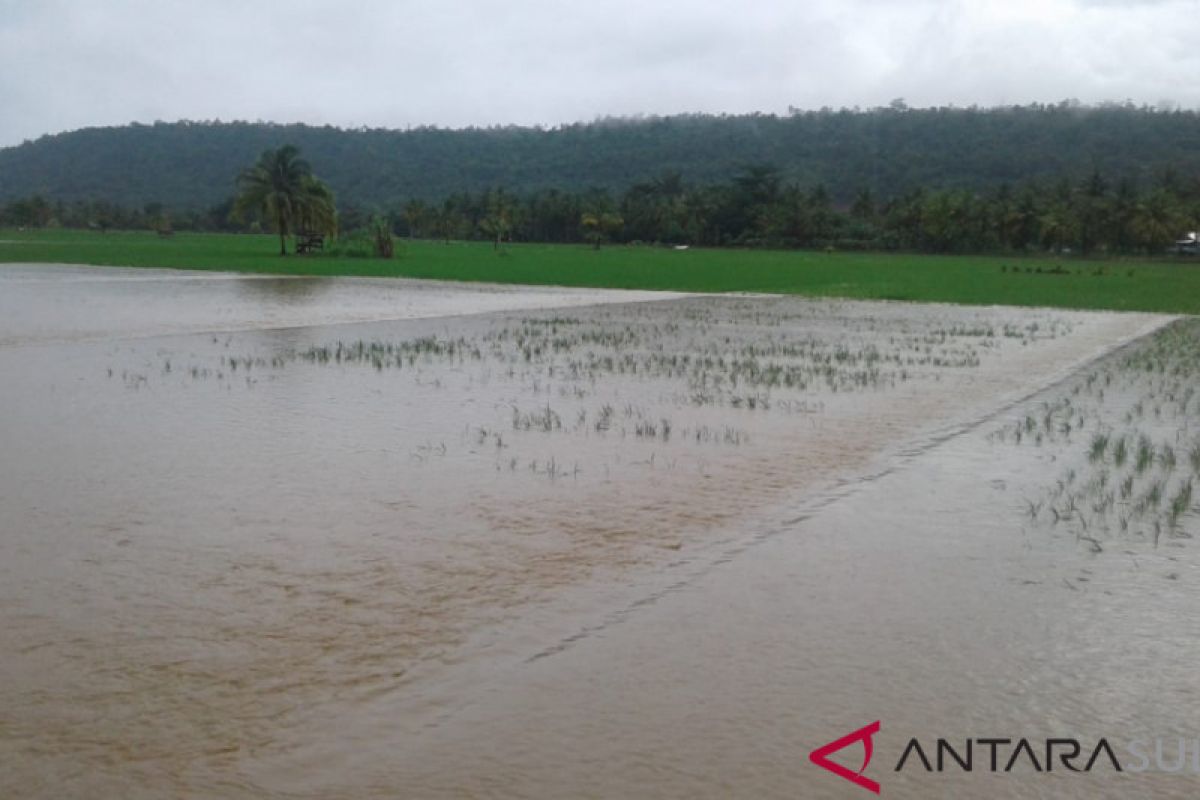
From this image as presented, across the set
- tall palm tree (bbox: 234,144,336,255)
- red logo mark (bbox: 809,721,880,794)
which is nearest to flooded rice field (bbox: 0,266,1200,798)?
red logo mark (bbox: 809,721,880,794)

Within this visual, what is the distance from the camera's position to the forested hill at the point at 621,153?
124875mm

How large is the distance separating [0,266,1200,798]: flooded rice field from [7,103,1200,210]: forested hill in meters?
112

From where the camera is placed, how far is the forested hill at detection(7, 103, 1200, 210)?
12488 centimetres

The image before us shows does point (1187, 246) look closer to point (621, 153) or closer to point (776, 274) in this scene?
point (776, 274)

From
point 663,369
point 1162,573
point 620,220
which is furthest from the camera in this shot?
point 620,220

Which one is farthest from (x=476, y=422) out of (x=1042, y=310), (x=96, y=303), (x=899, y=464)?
(x=1042, y=310)

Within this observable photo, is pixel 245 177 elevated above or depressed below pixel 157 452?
above

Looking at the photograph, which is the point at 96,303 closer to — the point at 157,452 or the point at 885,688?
the point at 157,452

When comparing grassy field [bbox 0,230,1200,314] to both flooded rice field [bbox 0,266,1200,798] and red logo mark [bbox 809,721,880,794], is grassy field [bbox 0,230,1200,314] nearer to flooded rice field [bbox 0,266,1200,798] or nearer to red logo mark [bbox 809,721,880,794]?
flooded rice field [bbox 0,266,1200,798]

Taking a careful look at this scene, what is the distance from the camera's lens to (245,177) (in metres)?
53.4

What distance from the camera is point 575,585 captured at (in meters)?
5.79

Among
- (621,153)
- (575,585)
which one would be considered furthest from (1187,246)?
(621,153)

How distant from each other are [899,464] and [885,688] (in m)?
4.79

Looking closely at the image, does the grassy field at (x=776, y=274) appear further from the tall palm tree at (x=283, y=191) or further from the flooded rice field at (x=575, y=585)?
the flooded rice field at (x=575, y=585)
